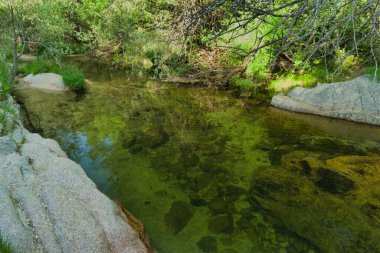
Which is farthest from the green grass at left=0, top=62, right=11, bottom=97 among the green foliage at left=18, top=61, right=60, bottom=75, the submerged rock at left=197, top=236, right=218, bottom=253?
the submerged rock at left=197, top=236, right=218, bottom=253

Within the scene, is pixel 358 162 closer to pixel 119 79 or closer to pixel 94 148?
pixel 94 148

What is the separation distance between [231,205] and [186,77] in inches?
629

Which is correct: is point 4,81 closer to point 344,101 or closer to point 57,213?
point 57,213

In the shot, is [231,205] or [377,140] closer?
[231,205]

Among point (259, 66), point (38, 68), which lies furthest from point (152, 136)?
point (38, 68)

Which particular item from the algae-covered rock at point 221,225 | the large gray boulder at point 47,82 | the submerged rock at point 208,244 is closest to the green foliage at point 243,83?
the large gray boulder at point 47,82

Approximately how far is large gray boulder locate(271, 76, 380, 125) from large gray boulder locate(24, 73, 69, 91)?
496 inches

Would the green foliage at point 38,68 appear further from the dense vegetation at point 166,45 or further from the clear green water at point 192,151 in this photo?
the clear green water at point 192,151

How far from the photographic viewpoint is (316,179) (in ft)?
30.3

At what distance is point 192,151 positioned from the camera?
11.3 meters

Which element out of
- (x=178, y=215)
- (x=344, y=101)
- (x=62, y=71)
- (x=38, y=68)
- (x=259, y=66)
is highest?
(x=259, y=66)

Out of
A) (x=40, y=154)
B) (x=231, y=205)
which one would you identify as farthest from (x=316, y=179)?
(x=40, y=154)

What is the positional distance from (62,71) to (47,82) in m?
1.37

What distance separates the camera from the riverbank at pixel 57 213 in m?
4.89
